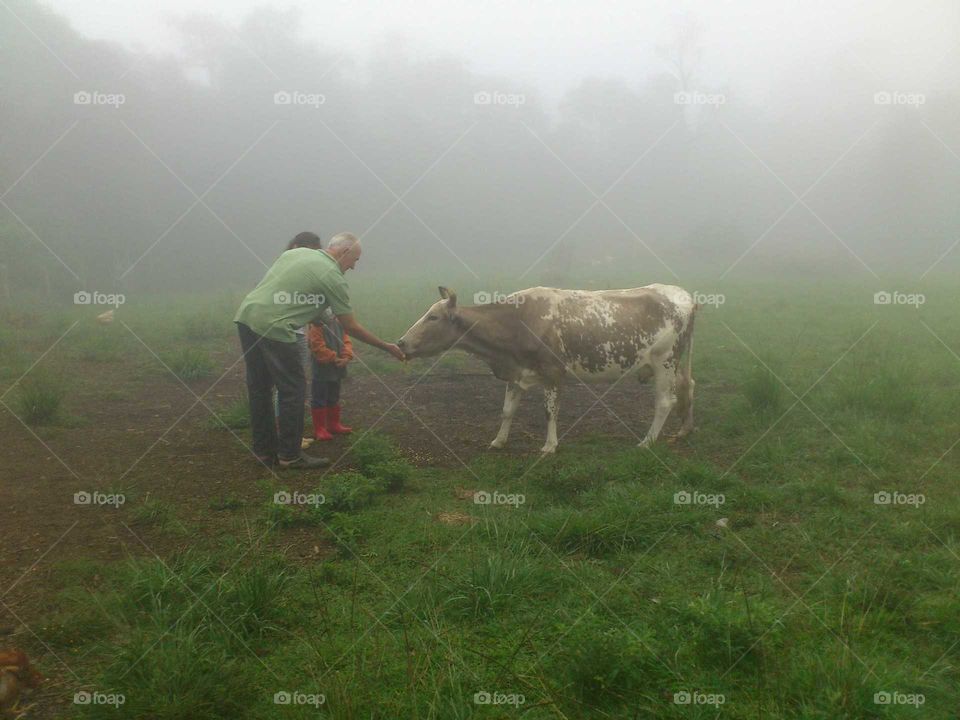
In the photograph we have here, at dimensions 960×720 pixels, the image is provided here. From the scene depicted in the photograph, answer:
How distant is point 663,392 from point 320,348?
11.2 feet

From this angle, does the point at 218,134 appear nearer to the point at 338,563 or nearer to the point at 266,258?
the point at 266,258

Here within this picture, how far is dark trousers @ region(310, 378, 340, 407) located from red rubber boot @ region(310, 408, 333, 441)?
2.4 inches

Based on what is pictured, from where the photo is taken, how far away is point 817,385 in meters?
8.70

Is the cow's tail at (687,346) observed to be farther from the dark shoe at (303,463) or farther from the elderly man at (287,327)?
the dark shoe at (303,463)

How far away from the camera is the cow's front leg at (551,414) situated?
6934 mm

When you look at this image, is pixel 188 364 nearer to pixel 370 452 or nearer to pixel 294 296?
pixel 294 296
